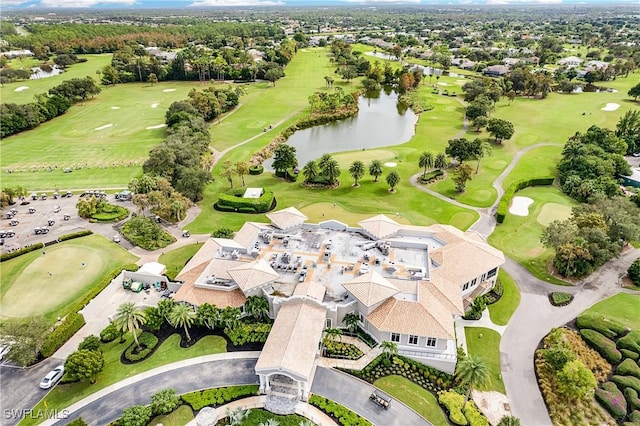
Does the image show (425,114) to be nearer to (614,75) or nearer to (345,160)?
(345,160)

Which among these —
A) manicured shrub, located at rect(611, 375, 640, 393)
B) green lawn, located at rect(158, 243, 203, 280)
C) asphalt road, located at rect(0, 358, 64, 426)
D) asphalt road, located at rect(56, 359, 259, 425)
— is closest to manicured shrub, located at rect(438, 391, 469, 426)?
manicured shrub, located at rect(611, 375, 640, 393)

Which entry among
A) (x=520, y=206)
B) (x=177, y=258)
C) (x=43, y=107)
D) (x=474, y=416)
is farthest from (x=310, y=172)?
(x=43, y=107)

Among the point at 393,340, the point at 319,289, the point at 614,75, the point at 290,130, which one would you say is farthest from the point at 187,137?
the point at 614,75

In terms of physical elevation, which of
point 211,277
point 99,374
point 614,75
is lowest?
point 99,374

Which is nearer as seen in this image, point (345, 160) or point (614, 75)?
point (345, 160)

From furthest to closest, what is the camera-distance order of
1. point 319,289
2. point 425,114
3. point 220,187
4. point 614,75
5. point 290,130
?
point 614,75 → point 425,114 → point 290,130 → point 220,187 → point 319,289

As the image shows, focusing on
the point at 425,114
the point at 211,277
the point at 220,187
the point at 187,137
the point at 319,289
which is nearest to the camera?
the point at 319,289

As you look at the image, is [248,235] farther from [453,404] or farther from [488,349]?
[488,349]

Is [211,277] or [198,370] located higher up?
[211,277]
